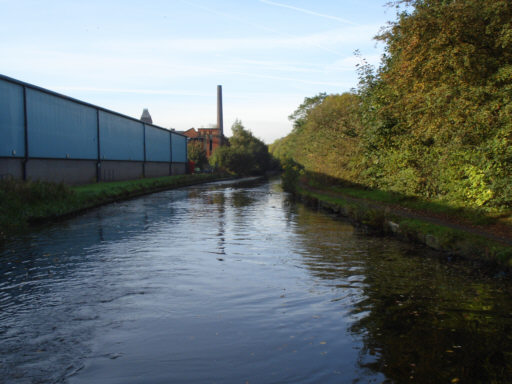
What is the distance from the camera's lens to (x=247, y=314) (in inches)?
283

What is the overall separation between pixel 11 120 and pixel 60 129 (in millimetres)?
6215

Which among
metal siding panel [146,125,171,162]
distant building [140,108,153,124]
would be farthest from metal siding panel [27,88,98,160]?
distant building [140,108,153,124]

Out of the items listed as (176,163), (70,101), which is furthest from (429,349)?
(176,163)

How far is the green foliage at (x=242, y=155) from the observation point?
286 ft

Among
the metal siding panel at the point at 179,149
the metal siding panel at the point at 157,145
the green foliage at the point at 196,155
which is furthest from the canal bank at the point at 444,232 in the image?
the green foliage at the point at 196,155

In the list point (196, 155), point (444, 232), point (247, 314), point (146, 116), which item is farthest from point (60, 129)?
point (146, 116)

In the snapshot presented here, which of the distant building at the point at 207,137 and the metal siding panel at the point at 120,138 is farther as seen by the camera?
the distant building at the point at 207,137

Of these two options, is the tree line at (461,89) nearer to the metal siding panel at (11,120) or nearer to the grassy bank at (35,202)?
the grassy bank at (35,202)

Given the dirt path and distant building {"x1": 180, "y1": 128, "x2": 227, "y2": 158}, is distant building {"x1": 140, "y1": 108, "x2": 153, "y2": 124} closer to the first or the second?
distant building {"x1": 180, "y1": 128, "x2": 227, "y2": 158}

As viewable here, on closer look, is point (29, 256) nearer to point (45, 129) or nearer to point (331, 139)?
point (45, 129)

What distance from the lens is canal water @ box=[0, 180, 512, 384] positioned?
17.3 feet

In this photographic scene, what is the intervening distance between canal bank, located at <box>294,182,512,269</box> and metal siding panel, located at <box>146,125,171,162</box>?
3811cm

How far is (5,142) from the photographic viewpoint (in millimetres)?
26297

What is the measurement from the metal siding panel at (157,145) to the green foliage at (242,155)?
2400cm
